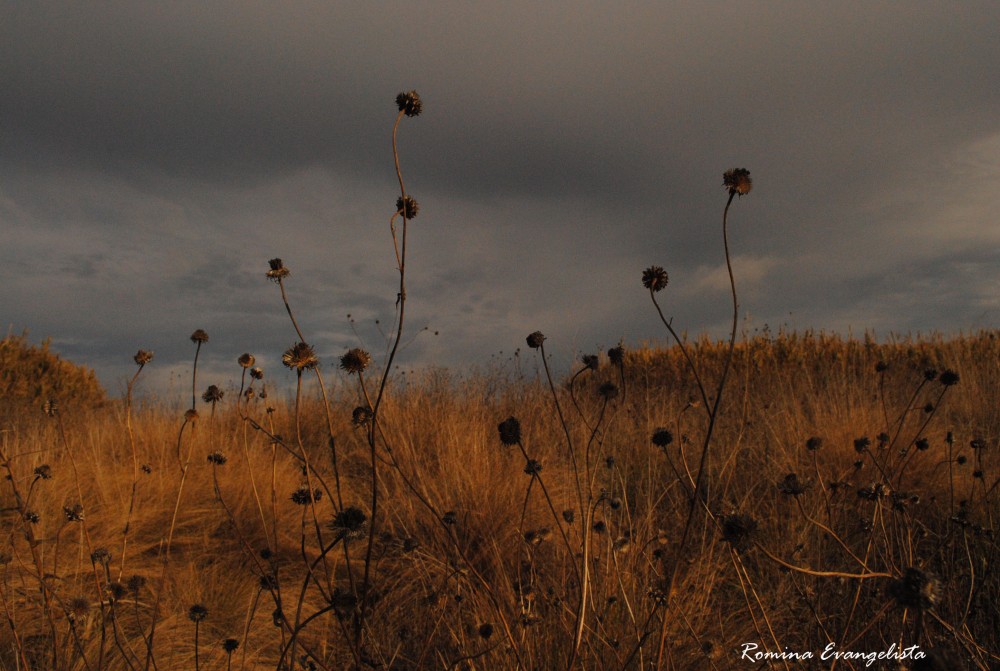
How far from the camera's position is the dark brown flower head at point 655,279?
1.92 meters

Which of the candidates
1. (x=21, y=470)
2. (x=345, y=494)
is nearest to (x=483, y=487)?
(x=345, y=494)

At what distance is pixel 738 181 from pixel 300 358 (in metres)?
1.35

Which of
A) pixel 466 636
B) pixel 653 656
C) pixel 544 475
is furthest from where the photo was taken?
pixel 544 475

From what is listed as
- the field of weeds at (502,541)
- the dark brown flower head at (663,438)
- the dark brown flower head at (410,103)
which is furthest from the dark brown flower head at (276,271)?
the dark brown flower head at (663,438)

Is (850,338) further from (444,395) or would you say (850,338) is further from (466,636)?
(466,636)

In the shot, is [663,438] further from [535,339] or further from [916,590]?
[916,590]

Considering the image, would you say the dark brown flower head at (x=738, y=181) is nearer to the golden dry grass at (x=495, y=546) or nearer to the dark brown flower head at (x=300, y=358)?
the golden dry grass at (x=495, y=546)

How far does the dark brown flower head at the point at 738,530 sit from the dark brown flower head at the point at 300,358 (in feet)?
3.89

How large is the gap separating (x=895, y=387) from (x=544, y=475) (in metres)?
7.12

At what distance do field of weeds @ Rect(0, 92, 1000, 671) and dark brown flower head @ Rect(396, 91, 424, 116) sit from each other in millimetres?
15

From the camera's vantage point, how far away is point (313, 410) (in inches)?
338

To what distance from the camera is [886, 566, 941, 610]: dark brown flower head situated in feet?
3.19

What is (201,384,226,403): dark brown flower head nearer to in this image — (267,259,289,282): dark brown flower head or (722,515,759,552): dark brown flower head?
(267,259,289,282): dark brown flower head

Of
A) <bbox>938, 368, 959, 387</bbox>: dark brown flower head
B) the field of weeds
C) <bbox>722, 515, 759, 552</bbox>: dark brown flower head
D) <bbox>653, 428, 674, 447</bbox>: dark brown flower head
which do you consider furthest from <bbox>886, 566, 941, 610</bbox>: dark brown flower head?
<bbox>938, 368, 959, 387</bbox>: dark brown flower head
